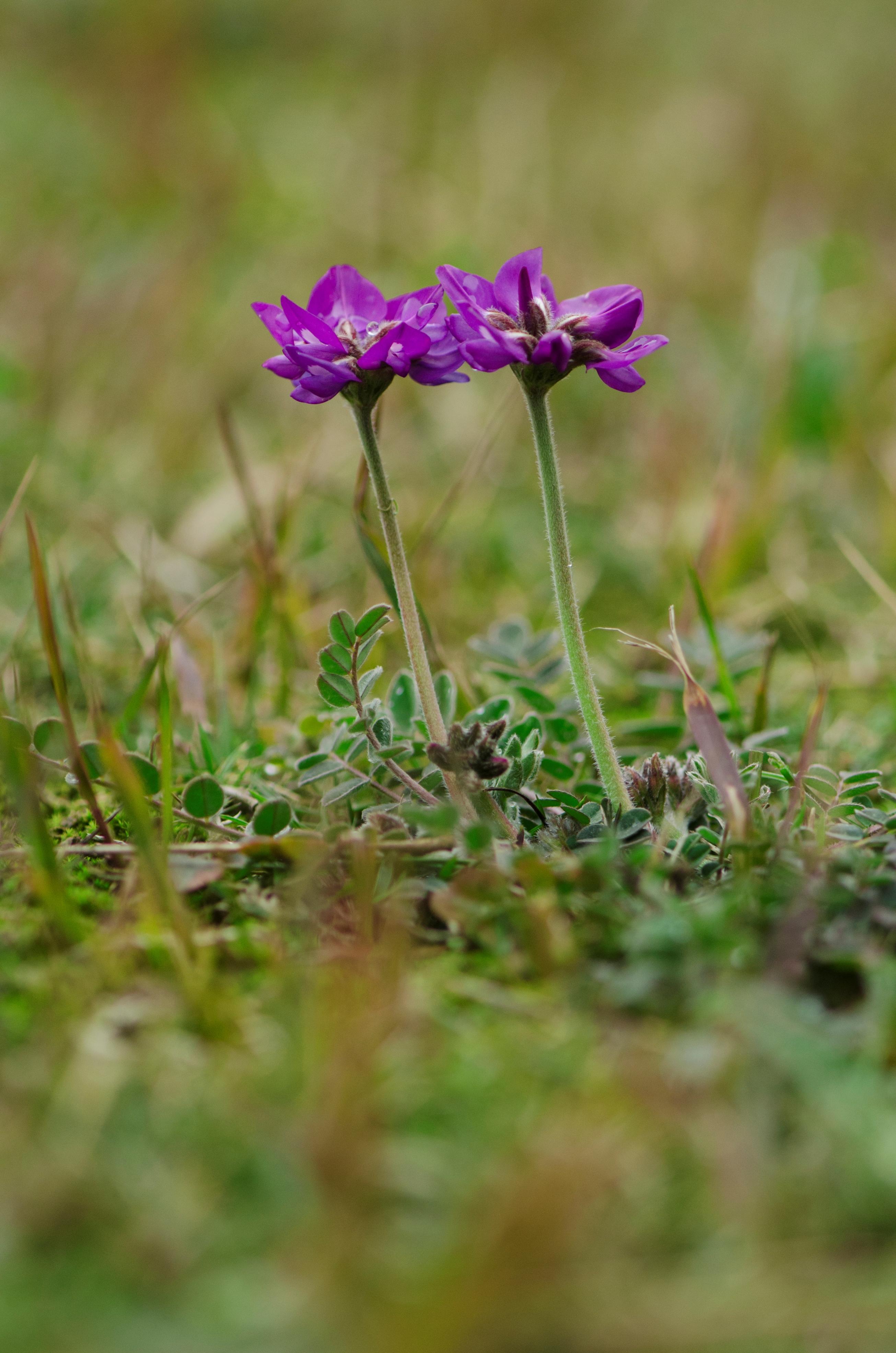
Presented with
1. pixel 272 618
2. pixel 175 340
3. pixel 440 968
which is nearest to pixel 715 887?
pixel 440 968

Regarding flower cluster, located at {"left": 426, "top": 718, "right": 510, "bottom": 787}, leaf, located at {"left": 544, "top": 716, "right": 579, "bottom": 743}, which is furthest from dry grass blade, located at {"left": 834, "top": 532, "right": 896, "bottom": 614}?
flower cluster, located at {"left": 426, "top": 718, "right": 510, "bottom": 787}

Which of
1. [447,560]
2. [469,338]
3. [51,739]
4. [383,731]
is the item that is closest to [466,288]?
[469,338]

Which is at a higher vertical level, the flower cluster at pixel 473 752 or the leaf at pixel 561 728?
the flower cluster at pixel 473 752

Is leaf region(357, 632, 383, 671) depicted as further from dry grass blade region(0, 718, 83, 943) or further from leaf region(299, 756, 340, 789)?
dry grass blade region(0, 718, 83, 943)

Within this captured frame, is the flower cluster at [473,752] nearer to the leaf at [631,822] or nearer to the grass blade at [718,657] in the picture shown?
the leaf at [631,822]

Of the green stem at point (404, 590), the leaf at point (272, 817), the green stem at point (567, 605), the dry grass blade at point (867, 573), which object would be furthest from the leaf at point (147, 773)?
the dry grass blade at point (867, 573)

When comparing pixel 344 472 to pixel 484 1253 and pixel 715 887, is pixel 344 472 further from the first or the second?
pixel 484 1253
